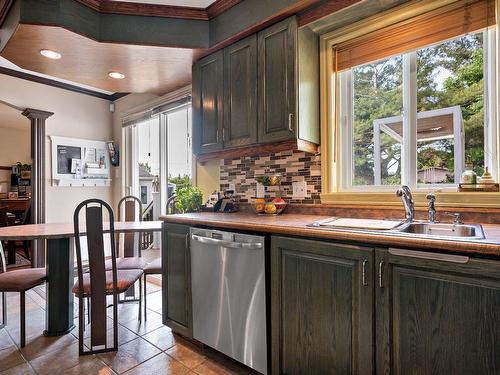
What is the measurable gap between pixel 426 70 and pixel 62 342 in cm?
311

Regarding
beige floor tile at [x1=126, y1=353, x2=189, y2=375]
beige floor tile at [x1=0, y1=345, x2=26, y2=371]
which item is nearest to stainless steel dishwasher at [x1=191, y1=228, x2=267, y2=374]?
beige floor tile at [x1=126, y1=353, x2=189, y2=375]

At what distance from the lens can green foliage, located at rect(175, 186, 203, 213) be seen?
9.06 feet

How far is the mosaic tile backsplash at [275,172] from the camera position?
222 cm

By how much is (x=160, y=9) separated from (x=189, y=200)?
156 cm

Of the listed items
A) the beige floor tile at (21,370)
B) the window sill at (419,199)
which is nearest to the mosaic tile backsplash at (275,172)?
the window sill at (419,199)

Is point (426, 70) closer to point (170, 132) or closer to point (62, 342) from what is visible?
point (170, 132)

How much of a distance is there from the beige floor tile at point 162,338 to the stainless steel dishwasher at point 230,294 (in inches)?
10.3

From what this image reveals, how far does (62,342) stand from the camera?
2178 mm

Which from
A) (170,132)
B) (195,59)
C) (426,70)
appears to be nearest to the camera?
(426,70)

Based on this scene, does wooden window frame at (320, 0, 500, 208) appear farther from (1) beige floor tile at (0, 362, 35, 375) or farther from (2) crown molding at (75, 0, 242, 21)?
(1) beige floor tile at (0, 362, 35, 375)

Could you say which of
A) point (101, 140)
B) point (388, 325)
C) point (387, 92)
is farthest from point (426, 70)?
point (101, 140)

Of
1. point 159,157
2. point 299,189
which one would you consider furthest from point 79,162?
point 299,189

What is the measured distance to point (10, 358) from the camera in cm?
197

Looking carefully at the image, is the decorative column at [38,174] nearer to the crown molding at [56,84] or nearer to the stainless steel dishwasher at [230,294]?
the crown molding at [56,84]
